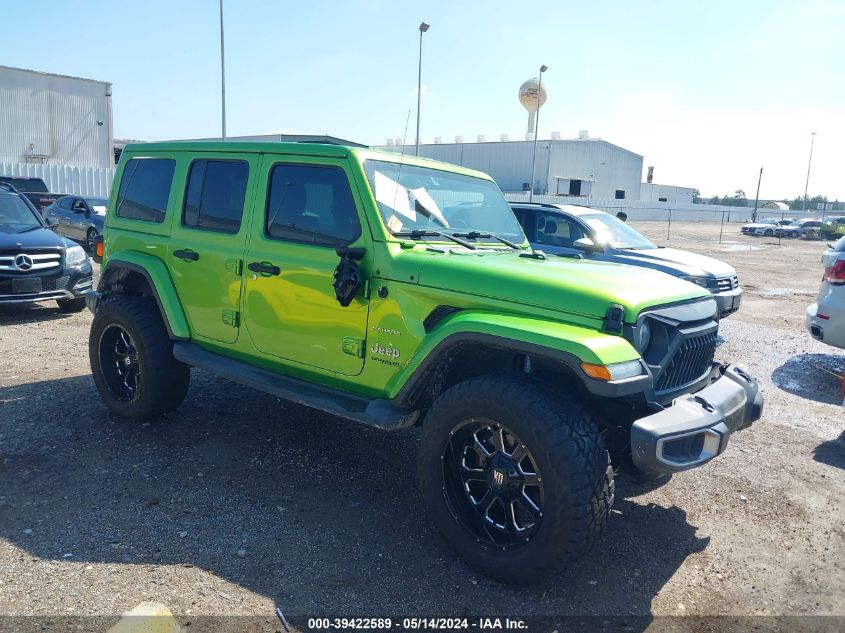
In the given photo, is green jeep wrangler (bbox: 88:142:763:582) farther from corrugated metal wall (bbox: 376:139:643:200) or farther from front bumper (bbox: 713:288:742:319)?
corrugated metal wall (bbox: 376:139:643:200)

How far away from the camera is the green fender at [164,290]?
4.71 metres

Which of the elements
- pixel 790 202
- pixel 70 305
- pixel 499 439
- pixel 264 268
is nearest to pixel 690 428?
pixel 499 439

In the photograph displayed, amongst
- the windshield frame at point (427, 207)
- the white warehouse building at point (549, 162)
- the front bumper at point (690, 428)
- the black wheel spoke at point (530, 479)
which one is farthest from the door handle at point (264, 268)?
the white warehouse building at point (549, 162)

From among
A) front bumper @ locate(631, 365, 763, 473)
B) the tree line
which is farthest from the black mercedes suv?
the tree line

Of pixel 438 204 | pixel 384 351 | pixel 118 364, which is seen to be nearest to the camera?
pixel 384 351

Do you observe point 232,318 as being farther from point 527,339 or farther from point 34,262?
point 34,262

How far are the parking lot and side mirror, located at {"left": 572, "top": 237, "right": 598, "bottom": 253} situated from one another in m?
3.54

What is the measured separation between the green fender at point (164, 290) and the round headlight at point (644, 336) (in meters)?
3.13

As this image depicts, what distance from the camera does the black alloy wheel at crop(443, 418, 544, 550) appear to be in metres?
3.14

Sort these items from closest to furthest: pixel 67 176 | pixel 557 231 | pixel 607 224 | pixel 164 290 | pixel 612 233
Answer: pixel 164 290 < pixel 557 231 < pixel 612 233 < pixel 607 224 < pixel 67 176

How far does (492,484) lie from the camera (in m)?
3.21

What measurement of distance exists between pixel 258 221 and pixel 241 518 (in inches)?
72.5

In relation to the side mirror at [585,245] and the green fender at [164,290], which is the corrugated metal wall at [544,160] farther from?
the green fender at [164,290]

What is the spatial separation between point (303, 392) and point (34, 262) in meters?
6.41
